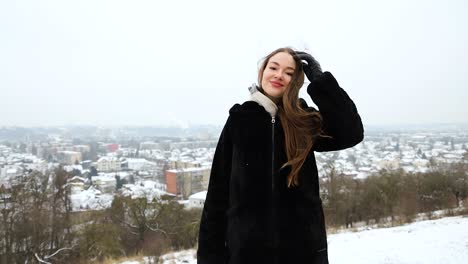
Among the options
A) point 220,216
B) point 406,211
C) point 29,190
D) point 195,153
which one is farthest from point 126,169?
point 220,216

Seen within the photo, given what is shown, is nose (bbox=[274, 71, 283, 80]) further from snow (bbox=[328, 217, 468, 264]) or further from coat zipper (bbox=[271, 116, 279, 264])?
snow (bbox=[328, 217, 468, 264])

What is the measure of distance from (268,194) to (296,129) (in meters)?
0.24

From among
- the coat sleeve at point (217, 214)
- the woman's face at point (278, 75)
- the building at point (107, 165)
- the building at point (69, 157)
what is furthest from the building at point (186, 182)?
the woman's face at point (278, 75)

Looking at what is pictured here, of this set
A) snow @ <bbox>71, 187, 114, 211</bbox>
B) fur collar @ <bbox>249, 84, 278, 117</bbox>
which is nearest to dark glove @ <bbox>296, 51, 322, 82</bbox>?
fur collar @ <bbox>249, 84, 278, 117</bbox>

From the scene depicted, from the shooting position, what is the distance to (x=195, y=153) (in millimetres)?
48906

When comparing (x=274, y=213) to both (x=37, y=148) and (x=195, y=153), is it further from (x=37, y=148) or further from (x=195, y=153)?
(x=37, y=148)

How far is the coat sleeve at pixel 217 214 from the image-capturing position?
121cm

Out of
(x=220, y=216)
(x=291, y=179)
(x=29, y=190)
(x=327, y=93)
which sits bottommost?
(x=29, y=190)

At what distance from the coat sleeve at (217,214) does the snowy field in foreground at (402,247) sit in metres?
3.98

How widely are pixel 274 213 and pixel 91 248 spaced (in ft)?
46.8

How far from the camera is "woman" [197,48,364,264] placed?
1.12m

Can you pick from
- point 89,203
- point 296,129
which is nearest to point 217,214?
point 296,129

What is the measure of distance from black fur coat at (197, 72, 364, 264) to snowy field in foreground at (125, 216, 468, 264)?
397 centimetres

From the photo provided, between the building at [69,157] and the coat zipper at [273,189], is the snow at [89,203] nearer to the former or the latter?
the coat zipper at [273,189]
